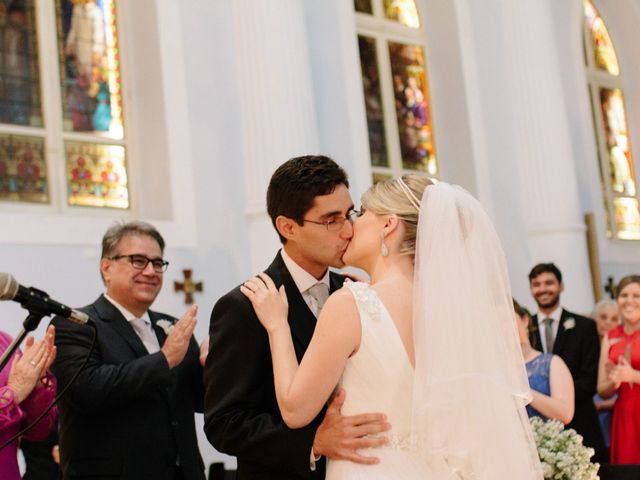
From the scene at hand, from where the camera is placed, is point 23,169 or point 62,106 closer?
point 23,169

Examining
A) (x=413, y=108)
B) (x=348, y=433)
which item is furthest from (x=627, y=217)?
(x=348, y=433)

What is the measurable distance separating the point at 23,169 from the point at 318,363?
5058mm

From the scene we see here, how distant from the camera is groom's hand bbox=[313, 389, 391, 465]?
3.05 m

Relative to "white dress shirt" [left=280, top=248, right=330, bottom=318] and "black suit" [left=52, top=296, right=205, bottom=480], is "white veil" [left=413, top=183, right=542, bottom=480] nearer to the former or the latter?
"white dress shirt" [left=280, top=248, right=330, bottom=318]

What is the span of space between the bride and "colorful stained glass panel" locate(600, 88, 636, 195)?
9713mm

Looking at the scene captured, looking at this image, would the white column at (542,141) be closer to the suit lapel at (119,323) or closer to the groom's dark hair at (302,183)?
the suit lapel at (119,323)

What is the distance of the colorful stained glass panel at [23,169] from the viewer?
741 centimetres

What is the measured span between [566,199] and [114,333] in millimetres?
6850

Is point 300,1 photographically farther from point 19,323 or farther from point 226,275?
point 19,323

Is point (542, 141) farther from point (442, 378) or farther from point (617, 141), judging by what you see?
point (442, 378)

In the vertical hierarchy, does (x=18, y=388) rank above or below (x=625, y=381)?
above

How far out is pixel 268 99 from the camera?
812 centimetres

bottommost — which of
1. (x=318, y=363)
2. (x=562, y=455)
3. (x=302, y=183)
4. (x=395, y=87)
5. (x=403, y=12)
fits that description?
(x=562, y=455)

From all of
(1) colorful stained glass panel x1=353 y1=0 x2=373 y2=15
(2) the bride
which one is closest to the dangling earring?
(2) the bride
